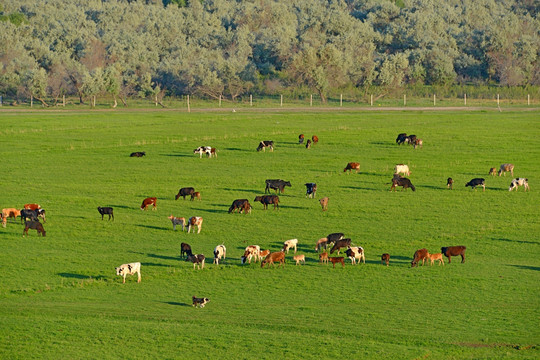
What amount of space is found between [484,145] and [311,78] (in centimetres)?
5541

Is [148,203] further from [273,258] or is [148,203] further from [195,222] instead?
[273,258]

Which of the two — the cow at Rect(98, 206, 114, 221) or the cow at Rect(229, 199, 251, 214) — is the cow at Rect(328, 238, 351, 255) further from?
Answer: the cow at Rect(98, 206, 114, 221)

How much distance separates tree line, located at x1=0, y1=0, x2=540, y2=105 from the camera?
127625 millimetres

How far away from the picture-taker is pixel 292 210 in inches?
1933

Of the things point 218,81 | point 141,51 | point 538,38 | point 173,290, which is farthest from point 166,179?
point 538,38

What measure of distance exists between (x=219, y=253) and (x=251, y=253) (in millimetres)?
1329

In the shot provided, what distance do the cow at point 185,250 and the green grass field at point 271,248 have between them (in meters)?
0.31

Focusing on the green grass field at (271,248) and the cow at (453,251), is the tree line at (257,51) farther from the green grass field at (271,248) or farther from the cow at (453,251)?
the cow at (453,251)

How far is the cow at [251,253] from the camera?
38.1m

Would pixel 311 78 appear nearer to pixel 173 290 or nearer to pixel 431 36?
pixel 431 36

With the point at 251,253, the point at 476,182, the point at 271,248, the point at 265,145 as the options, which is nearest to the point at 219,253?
the point at 251,253

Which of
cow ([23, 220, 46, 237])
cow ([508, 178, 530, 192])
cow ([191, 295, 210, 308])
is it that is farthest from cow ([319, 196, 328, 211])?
cow ([191, 295, 210, 308])

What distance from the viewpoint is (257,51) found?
149 metres

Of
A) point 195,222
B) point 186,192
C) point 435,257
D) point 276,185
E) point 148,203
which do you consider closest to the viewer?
point 435,257
